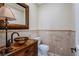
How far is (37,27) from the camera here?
1.20m

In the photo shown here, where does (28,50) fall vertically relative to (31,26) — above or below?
below

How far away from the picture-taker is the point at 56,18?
1.21m

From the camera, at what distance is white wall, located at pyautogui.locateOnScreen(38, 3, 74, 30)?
118 centimetres

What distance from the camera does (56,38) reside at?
122 cm

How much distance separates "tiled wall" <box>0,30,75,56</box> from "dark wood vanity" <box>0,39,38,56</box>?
79 millimetres

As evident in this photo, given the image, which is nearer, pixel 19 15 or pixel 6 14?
pixel 6 14

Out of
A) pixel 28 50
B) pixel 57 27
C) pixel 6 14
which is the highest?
pixel 6 14

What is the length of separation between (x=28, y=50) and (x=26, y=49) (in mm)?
22

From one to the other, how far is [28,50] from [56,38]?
31 centimetres

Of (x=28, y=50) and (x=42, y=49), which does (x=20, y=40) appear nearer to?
(x=28, y=50)

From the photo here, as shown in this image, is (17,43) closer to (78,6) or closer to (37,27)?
(37,27)

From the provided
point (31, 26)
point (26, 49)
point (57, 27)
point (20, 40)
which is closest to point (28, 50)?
point (26, 49)

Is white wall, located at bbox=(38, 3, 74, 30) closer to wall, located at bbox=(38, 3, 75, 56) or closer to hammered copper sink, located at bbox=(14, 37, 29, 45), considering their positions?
wall, located at bbox=(38, 3, 75, 56)

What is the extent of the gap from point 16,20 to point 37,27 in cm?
22
